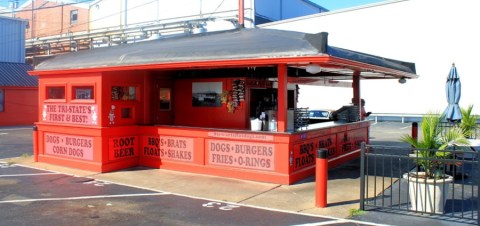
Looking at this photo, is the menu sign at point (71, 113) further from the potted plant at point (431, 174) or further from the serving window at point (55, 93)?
the potted plant at point (431, 174)

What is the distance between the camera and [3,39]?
3100 centimetres

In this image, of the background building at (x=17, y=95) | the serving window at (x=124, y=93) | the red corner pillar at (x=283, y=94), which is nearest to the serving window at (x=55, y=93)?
the serving window at (x=124, y=93)

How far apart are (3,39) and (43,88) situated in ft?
73.4

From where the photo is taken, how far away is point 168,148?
35.7ft

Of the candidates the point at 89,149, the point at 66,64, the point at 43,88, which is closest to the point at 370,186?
the point at 89,149

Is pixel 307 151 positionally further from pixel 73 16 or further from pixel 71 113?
pixel 73 16

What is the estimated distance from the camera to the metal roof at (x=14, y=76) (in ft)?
85.0

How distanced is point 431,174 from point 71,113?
8568mm

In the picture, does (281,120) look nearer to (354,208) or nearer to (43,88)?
(354,208)

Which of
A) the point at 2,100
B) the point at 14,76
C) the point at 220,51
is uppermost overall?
the point at 14,76

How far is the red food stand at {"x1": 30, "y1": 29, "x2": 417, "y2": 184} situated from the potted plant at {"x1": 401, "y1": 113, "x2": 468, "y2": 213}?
2192mm

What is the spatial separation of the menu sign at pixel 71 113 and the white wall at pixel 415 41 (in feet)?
61.0

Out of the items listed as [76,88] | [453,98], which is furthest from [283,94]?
[453,98]

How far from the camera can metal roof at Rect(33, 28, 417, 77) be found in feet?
27.6
